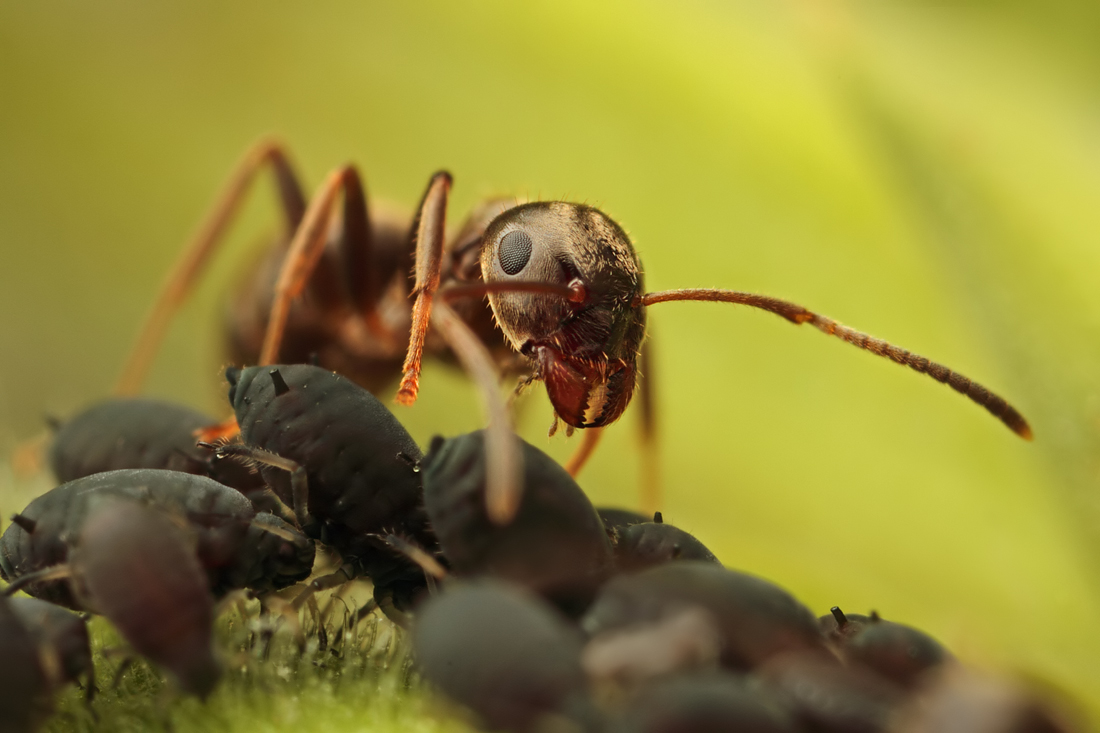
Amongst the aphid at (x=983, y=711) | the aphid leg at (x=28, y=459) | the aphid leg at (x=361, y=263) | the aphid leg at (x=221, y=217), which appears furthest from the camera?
the aphid leg at (x=221, y=217)

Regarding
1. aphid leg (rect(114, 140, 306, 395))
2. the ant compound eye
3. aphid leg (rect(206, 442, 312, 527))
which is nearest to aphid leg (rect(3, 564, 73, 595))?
aphid leg (rect(206, 442, 312, 527))

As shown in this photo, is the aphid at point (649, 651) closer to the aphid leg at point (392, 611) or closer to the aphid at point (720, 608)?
the aphid at point (720, 608)

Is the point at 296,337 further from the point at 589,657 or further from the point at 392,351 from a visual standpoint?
the point at 589,657

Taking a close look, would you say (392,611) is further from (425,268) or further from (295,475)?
(425,268)

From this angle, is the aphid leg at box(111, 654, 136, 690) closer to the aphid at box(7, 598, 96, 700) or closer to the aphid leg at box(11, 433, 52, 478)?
the aphid at box(7, 598, 96, 700)

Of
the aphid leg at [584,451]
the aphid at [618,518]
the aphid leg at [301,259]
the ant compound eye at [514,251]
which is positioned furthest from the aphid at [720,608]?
the aphid leg at [301,259]

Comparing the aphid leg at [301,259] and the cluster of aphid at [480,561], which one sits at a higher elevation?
the aphid leg at [301,259]
